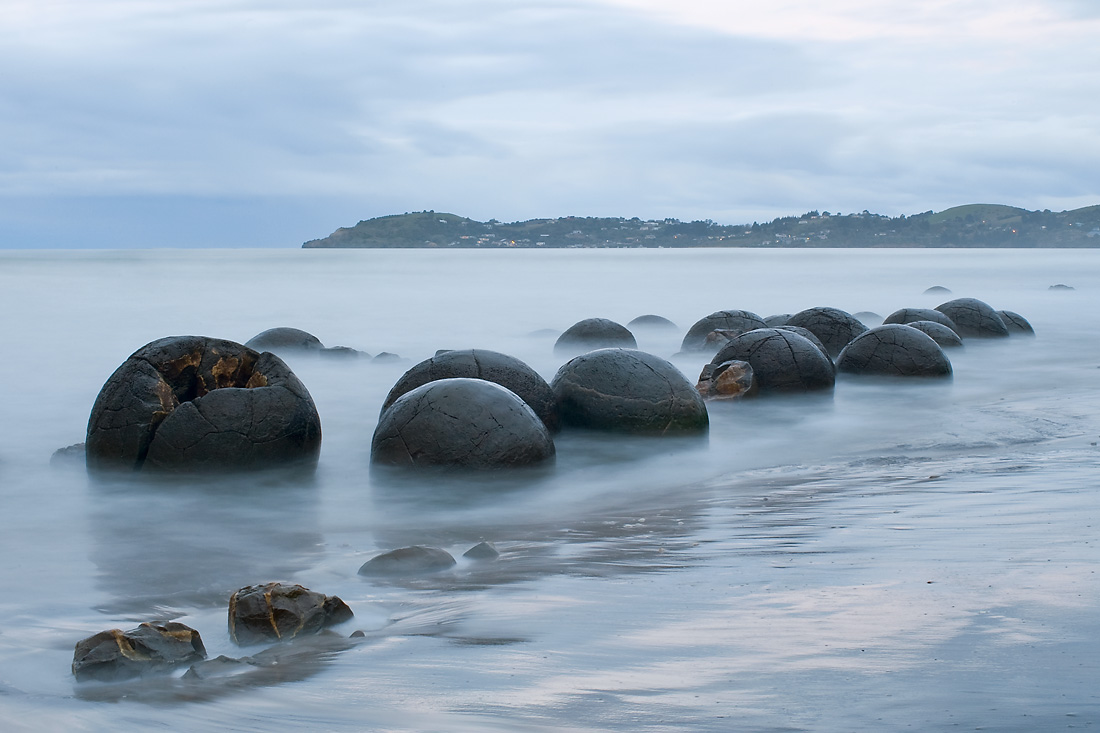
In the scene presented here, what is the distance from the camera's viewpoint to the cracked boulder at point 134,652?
12.9 feet

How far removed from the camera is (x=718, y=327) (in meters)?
18.2

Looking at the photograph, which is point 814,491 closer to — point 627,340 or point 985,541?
point 985,541

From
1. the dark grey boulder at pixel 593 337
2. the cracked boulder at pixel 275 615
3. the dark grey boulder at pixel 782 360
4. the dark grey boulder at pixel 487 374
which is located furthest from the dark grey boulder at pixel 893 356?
the cracked boulder at pixel 275 615

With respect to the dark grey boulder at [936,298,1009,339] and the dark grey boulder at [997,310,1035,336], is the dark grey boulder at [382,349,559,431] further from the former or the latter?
the dark grey boulder at [997,310,1035,336]

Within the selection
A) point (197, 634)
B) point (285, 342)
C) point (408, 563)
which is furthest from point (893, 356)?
point (197, 634)

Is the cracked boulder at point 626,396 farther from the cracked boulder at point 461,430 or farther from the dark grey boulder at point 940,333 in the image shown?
the dark grey boulder at point 940,333

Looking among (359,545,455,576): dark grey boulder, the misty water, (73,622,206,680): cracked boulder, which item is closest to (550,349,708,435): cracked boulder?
the misty water

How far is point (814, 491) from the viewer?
24.8 feet

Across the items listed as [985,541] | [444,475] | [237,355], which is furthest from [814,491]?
[237,355]

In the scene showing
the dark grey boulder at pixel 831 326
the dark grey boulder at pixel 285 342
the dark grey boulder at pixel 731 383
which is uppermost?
the dark grey boulder at pixel 831 326

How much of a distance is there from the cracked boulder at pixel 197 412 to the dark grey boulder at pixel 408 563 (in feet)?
9.22

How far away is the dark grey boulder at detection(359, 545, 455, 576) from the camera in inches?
214

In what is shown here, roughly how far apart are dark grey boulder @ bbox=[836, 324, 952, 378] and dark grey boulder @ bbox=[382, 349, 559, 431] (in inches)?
238

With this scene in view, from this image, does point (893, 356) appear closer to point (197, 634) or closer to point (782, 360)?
point (782, 360)
